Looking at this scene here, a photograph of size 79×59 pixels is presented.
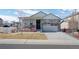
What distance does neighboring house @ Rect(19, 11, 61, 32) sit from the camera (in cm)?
774

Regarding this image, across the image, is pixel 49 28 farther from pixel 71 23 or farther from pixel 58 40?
pixel 71 23

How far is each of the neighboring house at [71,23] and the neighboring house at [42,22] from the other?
25 centimetres

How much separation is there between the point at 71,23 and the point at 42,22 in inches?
43.8

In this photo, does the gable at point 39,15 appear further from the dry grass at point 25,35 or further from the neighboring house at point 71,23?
the neighboring house at point 71,23

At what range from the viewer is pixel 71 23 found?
7.82 metres

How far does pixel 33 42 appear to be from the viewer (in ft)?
26.1

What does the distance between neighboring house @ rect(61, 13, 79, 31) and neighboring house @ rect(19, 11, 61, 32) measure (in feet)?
0.83

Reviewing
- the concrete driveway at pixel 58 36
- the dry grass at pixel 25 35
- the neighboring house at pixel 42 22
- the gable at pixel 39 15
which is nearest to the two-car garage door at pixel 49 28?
the neighboring house at pixel 42 22

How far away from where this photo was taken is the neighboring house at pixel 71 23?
304 inches

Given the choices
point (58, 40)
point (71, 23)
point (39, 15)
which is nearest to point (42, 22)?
point (39, 15)
